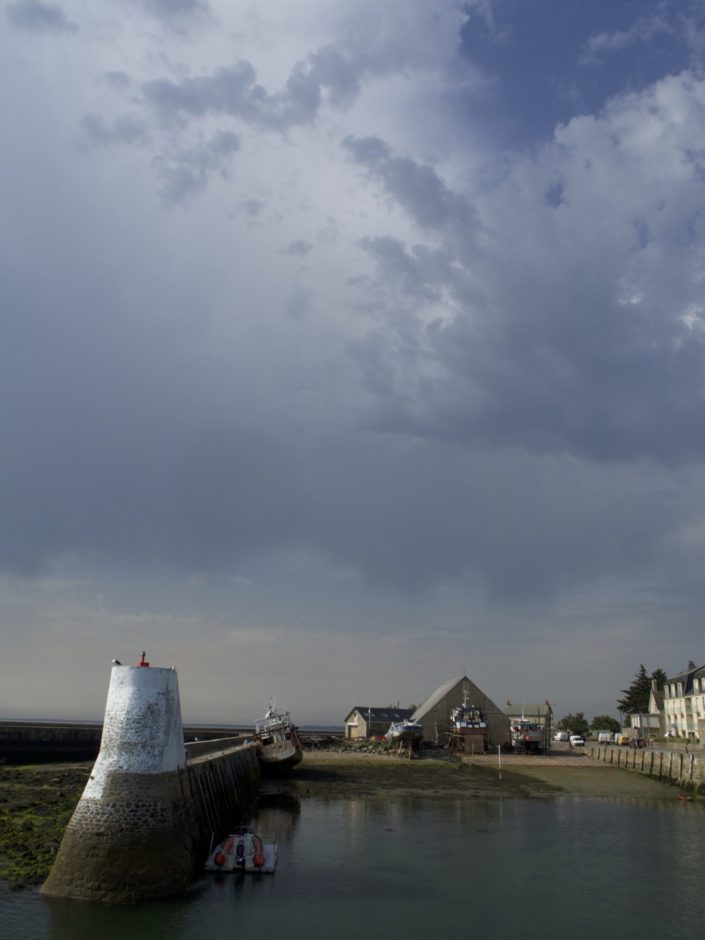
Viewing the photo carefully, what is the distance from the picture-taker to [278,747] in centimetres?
5984

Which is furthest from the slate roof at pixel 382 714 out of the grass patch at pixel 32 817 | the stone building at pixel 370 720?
the grass patch at pixel 32 817

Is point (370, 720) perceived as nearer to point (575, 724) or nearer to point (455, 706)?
point (455, 706)

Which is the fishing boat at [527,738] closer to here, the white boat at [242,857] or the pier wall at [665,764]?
the pier wall at [665,764]

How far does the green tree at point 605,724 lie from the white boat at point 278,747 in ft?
330

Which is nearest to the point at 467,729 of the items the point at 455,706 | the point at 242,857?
the point at 455,706

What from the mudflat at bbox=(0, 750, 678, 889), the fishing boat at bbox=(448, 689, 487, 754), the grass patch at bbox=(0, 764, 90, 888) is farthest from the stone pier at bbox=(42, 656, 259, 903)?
the fishing boat at bbox=(448, 689, 487, 754)

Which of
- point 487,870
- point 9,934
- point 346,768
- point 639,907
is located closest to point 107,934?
point 9,934

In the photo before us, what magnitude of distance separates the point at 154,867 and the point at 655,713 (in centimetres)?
10791

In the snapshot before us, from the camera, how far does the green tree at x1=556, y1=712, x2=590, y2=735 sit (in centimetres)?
14638

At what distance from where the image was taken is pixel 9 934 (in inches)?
736

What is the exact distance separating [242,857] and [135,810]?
604 cm

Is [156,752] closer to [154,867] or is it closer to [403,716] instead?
[154,867]

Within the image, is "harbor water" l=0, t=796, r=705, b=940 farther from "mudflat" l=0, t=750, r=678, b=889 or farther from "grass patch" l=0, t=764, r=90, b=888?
"mudflat" l=0, t=750, r=678, b=889

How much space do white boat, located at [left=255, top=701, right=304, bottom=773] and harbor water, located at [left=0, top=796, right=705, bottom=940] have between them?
18.9 metres
